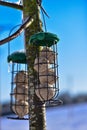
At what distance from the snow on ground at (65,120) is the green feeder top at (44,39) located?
7.30 metres

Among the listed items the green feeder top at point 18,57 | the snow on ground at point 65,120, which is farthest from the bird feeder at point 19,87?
the snow on ground at point 65,120

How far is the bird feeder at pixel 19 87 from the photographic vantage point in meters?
2.36

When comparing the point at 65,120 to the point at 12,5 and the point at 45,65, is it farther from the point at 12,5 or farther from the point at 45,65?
the point at 45,65

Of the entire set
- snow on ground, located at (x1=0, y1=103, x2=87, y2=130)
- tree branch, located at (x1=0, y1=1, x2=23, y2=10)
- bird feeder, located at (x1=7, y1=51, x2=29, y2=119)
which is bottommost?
snow on ground, located at (x1=0, y1=103, x2=87, y2=130)

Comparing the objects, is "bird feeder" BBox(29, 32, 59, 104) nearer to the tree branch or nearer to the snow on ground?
the tree branch

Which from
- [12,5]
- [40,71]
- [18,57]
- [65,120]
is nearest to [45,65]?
[40,71]

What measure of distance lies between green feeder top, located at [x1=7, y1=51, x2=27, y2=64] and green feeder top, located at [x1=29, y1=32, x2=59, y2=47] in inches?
8.2

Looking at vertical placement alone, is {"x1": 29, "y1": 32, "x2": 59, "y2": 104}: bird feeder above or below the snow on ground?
above

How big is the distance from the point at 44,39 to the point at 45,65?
13cm

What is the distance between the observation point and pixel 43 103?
7.06ft

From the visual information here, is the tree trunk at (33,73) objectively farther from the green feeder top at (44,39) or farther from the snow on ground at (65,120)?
the snow on ground at (65,120)

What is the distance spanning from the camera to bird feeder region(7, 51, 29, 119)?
7.75 ft

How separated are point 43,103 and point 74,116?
9681mm

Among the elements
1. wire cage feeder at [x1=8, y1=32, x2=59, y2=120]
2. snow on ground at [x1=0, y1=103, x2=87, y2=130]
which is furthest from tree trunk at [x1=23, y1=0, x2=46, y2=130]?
snow on ground at [x1=0, y1=103, x2=87, y2=130]
